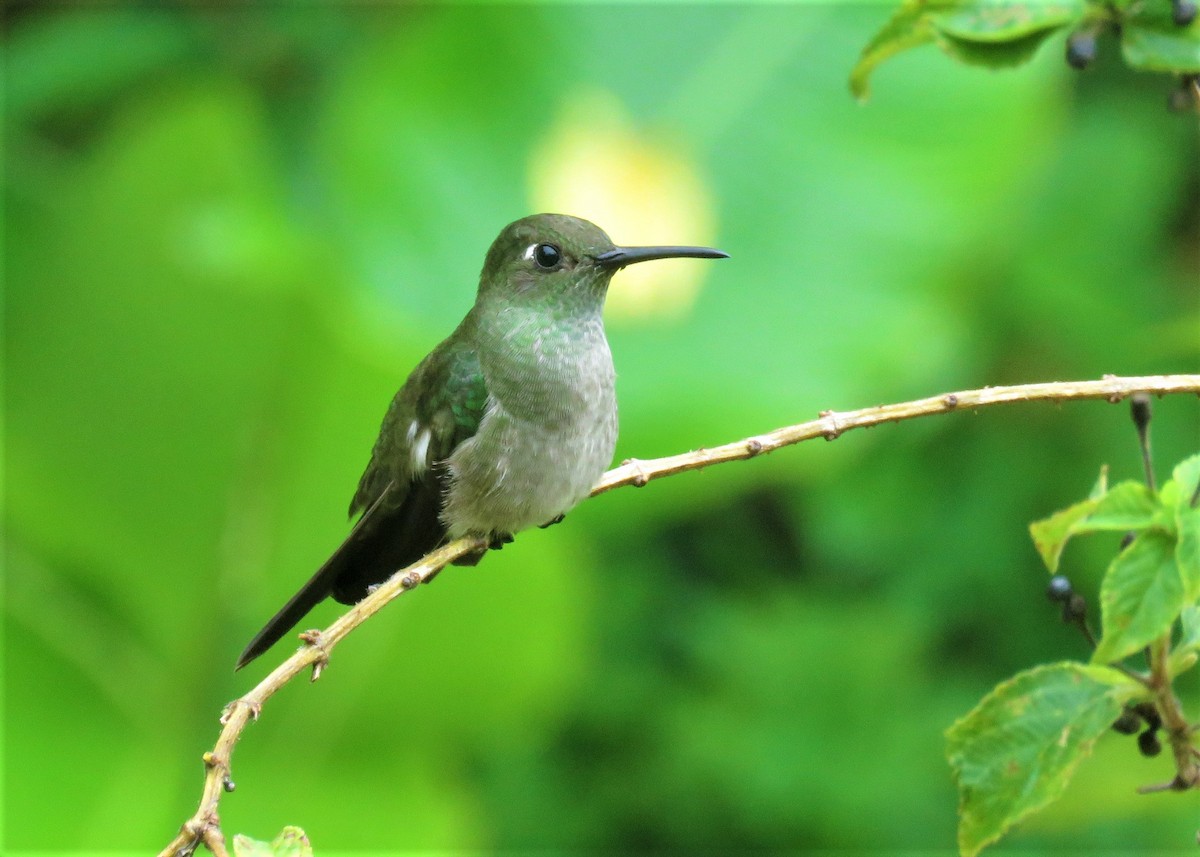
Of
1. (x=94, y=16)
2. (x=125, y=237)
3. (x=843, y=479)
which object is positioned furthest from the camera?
(x=94, y=16)

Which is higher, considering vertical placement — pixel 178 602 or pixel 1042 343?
pixel 1042 343

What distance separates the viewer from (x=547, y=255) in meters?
2.46

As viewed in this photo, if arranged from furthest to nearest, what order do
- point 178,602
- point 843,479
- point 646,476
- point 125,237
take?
1. point 843,479
2. point 125,237
3. point 178,602
4. point 646,476

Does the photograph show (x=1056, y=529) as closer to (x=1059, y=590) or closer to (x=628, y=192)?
(x=1059, y=590)

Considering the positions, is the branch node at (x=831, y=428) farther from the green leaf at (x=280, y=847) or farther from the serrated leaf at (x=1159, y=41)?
the green leaf at (x=280, y=847)

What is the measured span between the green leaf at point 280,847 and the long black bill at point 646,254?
1.03m

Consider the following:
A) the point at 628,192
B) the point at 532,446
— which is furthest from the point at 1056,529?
the point at 628,192

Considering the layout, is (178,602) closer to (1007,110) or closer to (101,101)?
(101,101)

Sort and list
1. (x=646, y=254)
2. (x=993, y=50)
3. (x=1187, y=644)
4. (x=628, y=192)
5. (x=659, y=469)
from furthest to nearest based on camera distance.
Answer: (x=628, y=192), (x=646, y=254), (x=659, y=469), (x=993, y=50), (x=1187, y=644)

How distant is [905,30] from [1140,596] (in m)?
0.73

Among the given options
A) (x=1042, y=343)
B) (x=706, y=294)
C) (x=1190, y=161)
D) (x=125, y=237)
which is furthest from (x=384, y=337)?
(x=1190, y=161)

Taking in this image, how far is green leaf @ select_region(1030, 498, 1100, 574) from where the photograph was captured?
1406 millimetres

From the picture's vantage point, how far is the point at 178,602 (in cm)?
400

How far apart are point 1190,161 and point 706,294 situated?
215 centimetres
